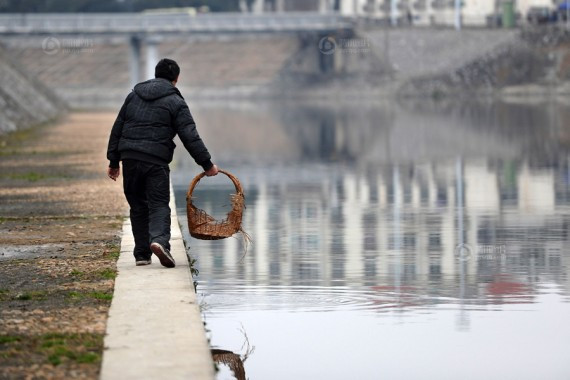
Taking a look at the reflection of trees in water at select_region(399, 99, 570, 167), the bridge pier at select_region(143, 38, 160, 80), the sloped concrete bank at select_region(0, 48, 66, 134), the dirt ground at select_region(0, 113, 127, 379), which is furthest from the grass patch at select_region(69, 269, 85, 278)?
the bridge pier at select_region(143, 38, 160, 80)

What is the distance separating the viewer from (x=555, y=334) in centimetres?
1257

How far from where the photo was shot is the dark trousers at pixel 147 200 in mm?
15422

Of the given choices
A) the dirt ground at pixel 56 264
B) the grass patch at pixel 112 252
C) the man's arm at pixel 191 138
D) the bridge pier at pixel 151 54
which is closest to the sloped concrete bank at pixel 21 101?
the dirt ground at pixel 56 264

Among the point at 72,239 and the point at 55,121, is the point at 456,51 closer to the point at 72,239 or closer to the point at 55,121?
the point at 55,121

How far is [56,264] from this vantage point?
15.9 metres

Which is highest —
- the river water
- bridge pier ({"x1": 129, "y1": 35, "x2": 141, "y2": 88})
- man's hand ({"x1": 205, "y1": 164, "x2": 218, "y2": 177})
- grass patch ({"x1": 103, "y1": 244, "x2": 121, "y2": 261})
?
bridge pier ({"x1": 129, "y1": 35, "x2": 141, "y2": 88})

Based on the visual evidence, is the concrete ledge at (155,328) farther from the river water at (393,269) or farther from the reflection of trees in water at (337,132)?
the reflection of trees in water at (337,132)

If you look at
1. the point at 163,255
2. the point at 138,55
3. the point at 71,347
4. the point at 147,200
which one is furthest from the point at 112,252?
the point at 138,55

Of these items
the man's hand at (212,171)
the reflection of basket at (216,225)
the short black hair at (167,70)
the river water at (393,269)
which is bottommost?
the river water at (393,269)

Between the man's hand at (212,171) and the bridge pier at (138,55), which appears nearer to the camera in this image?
the man's hand at (212,171)

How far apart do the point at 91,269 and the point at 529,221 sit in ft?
26.5

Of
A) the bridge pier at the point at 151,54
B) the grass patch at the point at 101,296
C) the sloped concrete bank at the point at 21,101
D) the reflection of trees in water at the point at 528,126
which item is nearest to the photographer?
the grass patch at the point at 101,296

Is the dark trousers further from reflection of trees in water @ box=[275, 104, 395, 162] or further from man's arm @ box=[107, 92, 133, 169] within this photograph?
reflection of trees in water @ box=[275, 104, 395, 162]

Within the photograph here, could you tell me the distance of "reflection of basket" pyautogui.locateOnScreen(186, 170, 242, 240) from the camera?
15852mm
